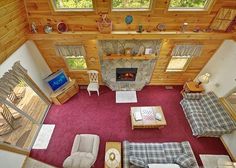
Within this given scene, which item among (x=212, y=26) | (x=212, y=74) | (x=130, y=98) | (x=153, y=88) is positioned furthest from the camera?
(x=153, y=88)

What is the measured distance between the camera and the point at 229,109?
16.2ft

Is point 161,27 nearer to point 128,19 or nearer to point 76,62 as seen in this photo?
point 128,19

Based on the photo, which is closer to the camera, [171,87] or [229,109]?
[229,109]

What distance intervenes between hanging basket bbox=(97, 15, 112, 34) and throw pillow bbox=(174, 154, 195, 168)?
4254 millimetres

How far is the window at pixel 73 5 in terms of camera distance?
4559 mm

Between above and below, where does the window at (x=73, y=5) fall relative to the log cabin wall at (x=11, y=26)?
above

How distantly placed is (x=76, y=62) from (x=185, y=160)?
5008mm

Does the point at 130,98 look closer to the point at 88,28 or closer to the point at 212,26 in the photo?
the point at 88,28

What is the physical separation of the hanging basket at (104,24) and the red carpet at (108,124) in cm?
280

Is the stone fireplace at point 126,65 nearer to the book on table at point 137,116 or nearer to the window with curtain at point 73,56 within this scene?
the window with curtain at point 73,56

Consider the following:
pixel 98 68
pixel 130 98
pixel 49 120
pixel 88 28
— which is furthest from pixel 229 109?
pixel 49 120

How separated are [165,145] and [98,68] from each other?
3.75 metres

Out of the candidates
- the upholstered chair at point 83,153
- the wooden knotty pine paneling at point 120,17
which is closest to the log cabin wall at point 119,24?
the wooden knotty pine paneling at point 120,17

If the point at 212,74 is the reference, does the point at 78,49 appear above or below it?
above
